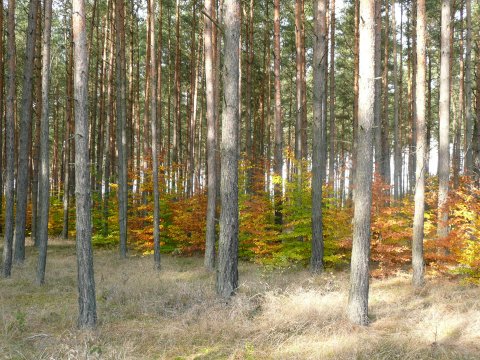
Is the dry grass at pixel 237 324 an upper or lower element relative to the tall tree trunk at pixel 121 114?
lower

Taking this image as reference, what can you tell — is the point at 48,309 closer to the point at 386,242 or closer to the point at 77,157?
the point at 77,157

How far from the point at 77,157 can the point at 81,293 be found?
2.35 m

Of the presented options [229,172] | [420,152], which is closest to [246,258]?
[420,152]

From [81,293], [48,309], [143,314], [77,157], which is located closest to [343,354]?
[143,314]

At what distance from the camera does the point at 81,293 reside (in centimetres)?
675

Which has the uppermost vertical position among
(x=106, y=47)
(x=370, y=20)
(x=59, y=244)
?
(x=106, y=47)

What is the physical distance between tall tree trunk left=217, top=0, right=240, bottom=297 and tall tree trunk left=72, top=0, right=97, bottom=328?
97.1 inches

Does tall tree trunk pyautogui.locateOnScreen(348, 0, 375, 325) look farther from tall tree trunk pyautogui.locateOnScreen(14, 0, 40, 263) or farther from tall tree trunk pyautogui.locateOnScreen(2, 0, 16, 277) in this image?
tall tree trunk pyautogui.locateOnScreen(14, 0, 40, 263)

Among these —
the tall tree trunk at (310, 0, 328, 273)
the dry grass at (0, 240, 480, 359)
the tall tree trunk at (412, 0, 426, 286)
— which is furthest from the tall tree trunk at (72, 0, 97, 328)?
the tall tree trunk at (412, 0, 426, 286)

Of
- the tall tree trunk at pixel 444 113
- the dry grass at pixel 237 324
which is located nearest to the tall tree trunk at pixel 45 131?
the dry grass at pixel 237 324

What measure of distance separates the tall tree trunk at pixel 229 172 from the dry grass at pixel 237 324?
50cm

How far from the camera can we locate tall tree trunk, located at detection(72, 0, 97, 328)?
6.72 meters

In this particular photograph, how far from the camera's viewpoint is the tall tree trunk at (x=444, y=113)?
37.0 ft

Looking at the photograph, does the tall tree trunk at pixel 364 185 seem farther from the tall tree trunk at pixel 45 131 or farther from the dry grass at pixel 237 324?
the tall tree trunk at pixel 45 131
